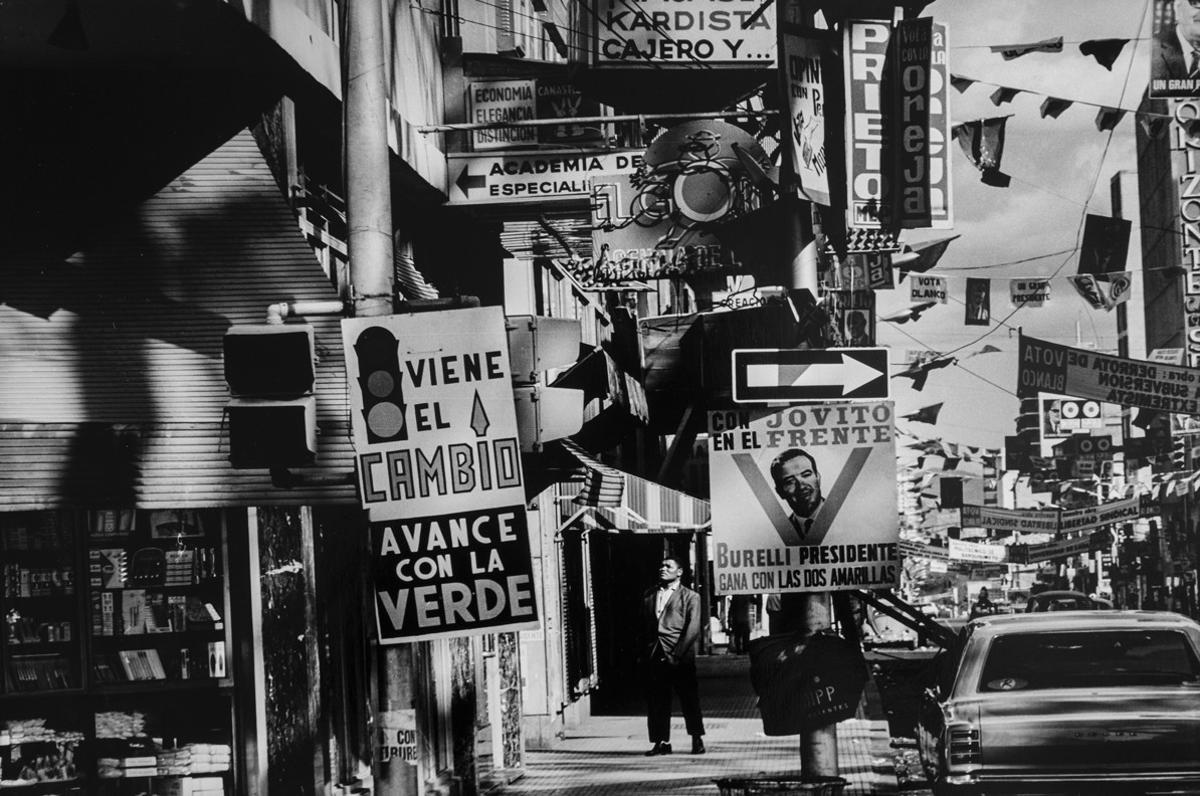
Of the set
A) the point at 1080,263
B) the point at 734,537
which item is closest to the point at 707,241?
the point at 734,537

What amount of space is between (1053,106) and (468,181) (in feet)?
26.7

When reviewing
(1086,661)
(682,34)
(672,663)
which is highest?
(682,34)

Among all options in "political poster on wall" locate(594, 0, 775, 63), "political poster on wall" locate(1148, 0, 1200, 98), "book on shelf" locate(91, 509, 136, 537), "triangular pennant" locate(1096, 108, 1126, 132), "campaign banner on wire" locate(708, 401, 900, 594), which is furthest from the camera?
"political poster on wall" locate(1148, 0, 1200, 98)

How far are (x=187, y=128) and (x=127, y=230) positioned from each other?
2.49 feet

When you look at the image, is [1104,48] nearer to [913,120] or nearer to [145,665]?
[913,120]

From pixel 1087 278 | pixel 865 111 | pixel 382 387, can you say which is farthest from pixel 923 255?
pixel 382 387

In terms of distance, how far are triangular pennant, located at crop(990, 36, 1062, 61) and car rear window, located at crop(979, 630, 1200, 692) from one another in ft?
26.8

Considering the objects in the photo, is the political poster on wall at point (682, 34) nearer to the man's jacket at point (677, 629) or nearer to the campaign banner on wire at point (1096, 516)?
the man's jacket at point (677, 629)

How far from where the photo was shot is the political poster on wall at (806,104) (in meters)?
12.6

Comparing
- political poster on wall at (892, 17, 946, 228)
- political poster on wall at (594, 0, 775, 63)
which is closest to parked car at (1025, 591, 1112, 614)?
political poster on wall at (892, 17, 946, 228)

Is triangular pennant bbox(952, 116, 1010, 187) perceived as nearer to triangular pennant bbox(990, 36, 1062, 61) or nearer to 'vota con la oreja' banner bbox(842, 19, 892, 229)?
triangular pennant bbox(990, 36, 1062, 61)

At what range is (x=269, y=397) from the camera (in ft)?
21.3

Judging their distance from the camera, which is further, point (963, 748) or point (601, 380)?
point (601, 380)

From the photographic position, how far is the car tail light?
1007 centimetres
